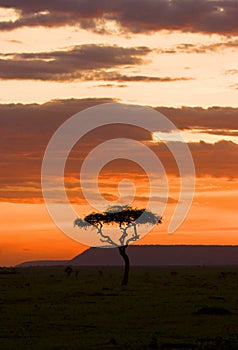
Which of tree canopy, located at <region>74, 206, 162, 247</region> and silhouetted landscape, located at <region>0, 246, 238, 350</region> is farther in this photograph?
tree canopy, located at <region>74, 206, 162, 247</region>

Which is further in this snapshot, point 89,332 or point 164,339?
point 89,332

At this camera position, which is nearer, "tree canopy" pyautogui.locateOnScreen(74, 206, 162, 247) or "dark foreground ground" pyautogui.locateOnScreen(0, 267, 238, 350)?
"dark foreground ground" pyautogui.locateOnScreen(0, 267, 238, 350)

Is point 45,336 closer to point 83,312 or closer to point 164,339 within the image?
point 164,339

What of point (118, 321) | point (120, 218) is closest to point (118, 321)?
point (118, 321)

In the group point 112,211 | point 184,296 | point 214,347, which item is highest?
point 112,211

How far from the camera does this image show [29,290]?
6231 centimetres

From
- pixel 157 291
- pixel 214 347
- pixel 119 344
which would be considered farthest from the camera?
pixel 157 291

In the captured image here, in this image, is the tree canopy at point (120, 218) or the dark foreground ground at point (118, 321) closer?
the dark foreground ground at point (118, 321)

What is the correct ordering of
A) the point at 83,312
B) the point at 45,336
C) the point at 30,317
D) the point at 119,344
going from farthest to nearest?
the point at 83,312 → the point at 30,317 → the point at 45,336 → the point at 119,344

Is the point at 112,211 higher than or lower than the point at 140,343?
higher

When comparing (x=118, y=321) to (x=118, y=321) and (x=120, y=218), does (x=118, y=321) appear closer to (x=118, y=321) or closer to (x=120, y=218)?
(x=118, y=321)

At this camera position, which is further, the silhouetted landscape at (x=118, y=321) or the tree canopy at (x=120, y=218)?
the tree canopy at (x=120, y=218)

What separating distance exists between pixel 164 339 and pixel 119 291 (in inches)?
1112

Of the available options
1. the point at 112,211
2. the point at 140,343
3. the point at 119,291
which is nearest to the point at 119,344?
the point at 140,343
